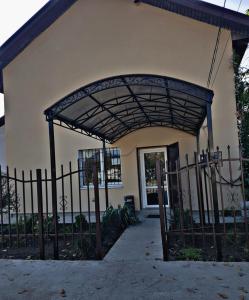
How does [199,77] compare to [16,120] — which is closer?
[199,77]

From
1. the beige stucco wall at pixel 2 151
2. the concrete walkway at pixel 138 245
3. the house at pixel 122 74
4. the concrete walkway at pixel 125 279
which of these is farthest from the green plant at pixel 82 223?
the beige stucco wall at pixel 2 151

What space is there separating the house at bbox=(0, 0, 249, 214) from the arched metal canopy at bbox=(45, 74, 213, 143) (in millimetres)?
45

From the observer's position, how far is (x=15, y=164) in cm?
1138

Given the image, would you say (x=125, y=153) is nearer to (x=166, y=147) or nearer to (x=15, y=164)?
(x=166, y=147)

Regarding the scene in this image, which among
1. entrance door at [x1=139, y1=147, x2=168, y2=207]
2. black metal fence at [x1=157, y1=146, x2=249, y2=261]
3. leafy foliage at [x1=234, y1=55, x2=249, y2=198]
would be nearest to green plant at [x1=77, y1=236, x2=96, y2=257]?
black metal fence at [x1=157, y1=146, x2=249, y2=261]

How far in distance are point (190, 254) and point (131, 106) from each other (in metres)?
5.06

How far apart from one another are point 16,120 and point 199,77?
6810 mm

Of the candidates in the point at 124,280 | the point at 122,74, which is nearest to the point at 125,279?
the point at 124,280

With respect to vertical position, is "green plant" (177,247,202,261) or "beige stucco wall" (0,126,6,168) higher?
"beige stucco wall" (0,126,6,168)

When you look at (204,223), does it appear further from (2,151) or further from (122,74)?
(2,151)

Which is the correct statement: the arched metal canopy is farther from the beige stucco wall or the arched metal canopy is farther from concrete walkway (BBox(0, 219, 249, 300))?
the beige stucco wall

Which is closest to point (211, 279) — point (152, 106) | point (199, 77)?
point (152, 106)

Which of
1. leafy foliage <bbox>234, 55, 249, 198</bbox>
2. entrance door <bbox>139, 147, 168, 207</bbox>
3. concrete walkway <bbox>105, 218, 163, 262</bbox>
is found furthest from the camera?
entrance door <bbox>139, 147, 168, 207</bbox>

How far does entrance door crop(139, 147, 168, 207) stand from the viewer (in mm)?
11664
